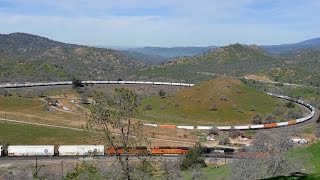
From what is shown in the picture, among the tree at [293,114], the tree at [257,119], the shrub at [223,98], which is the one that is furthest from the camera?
the shrub at [223,98]

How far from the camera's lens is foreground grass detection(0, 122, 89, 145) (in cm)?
8025

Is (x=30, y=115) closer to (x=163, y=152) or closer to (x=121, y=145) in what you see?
(x=163, y=152)

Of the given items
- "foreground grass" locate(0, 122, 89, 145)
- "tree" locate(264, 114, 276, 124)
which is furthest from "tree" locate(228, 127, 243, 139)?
"foreground grass" locate(0, 122, 89, 145)

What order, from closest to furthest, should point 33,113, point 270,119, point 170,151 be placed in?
point 170,151
point 33,113
point 270,119

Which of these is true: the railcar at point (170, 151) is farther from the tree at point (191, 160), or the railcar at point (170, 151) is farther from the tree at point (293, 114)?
the tree at point (293, 114)

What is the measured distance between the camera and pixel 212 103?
122625 millimetres

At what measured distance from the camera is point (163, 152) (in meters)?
71.9

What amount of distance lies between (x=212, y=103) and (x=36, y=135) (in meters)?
52.4

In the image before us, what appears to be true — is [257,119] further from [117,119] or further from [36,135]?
[117,119]

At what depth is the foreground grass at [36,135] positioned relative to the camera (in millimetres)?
80250

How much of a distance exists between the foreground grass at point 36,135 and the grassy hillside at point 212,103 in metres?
27.9

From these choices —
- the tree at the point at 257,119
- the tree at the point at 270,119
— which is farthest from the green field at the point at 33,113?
the tree at the point at 270,119

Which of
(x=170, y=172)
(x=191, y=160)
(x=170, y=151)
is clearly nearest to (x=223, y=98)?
(x=170, y=151)

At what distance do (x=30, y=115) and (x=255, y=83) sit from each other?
107977 millimetres
